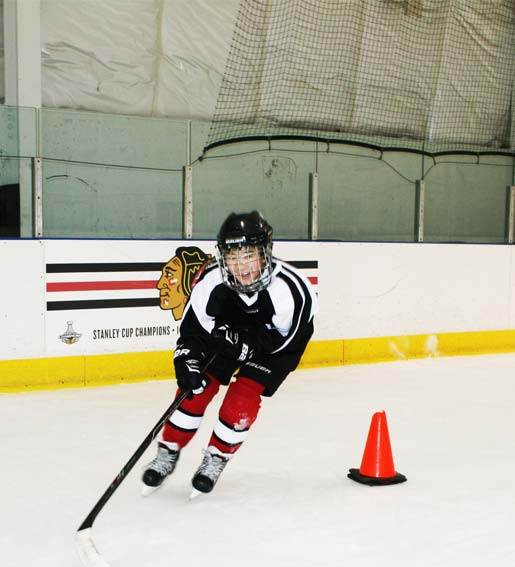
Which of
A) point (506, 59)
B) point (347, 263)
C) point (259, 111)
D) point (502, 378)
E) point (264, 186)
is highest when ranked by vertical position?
point (506, 59)

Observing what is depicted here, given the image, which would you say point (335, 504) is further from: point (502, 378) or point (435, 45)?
point (435, 45)

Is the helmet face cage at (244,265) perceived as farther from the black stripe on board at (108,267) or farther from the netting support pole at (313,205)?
the netting support pole at (313,205)

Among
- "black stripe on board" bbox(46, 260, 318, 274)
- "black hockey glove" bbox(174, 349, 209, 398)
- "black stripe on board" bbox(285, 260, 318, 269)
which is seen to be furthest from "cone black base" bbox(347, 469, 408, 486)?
"black stripe on board" bbox(285, 260, 318, 269)

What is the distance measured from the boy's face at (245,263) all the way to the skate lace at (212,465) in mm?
634

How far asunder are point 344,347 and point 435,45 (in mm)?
3211

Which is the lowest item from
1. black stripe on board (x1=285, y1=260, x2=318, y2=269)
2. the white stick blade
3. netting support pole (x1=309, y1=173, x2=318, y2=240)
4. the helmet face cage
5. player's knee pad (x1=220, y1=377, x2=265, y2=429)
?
the white stick blade

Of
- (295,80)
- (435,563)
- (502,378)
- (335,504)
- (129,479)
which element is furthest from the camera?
(295,80)

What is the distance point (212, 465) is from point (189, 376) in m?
0.36

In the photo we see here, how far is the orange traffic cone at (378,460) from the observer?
2.95 m

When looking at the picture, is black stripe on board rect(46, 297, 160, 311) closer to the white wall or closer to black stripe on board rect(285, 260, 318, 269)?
the white wall

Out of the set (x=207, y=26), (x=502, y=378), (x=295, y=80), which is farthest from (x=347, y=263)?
(x=207, y=26)

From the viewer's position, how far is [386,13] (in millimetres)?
7098

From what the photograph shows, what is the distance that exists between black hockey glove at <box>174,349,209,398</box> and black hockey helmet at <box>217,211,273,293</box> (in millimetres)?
296

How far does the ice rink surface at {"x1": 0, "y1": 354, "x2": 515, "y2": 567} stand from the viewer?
2.28 meters
